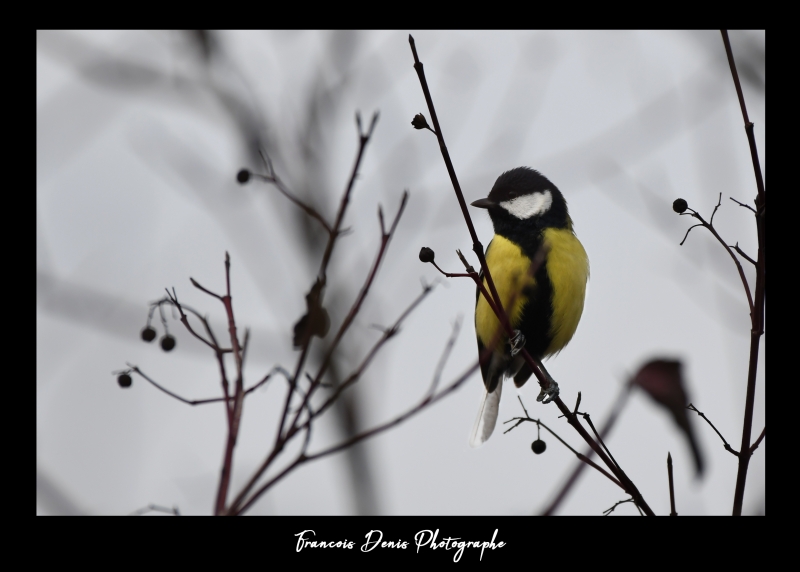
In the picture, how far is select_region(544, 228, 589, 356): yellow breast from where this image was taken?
371 cm

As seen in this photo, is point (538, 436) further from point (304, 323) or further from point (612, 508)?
point (304, 323)

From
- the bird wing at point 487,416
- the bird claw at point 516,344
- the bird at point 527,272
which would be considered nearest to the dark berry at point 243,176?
the bird claw at point 516,344

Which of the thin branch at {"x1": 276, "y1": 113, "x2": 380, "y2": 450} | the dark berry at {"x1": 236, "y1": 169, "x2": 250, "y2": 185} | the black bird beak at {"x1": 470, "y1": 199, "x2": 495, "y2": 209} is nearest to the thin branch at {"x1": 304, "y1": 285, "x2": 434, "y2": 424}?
the thin branch at {"x1": 276, "y1": 113, "x2": 380, "y2": 450}

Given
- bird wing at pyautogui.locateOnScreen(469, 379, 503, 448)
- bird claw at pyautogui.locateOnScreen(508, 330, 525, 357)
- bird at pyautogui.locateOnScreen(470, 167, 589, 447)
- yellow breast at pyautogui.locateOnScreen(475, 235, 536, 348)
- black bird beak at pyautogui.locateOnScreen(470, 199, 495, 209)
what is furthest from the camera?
bird wing at pyautogui.locateOnScreen(469, 379, 503, 448)

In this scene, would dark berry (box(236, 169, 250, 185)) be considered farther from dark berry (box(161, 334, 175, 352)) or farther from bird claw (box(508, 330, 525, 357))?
bird claw (box(508, 330, 525, 357))

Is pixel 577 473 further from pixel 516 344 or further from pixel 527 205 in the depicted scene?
pixel 527 205

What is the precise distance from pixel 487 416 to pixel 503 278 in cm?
108

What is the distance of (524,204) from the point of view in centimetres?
406
